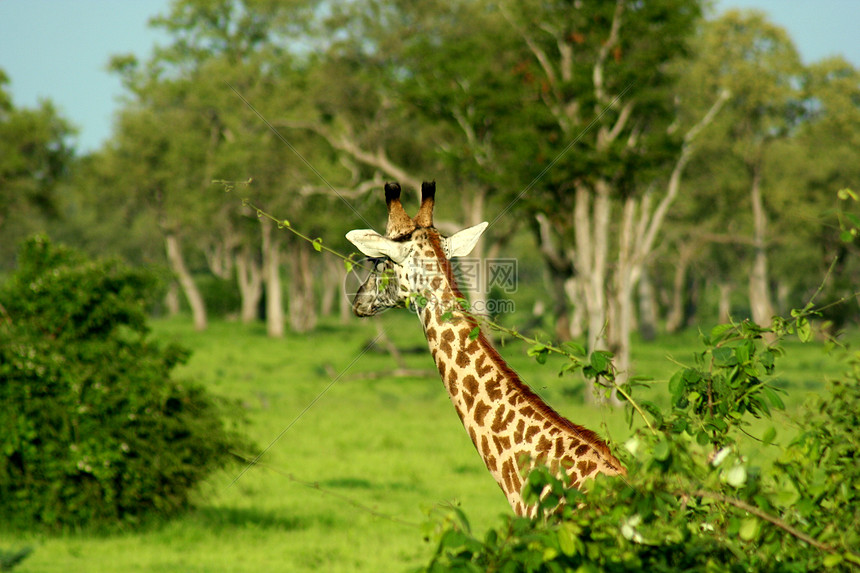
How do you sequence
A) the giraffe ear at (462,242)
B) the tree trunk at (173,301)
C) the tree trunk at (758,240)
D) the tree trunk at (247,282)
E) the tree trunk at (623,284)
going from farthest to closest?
the tree trunk at (173,301)
the tree trunk at (247,282)
the tree trunk at (758,240)
the tree trunk at (623,284)
the giraffe ear at (462,242)

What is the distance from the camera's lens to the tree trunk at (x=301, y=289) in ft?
155

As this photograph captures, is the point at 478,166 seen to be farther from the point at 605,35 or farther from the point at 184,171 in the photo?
the point at 184,171

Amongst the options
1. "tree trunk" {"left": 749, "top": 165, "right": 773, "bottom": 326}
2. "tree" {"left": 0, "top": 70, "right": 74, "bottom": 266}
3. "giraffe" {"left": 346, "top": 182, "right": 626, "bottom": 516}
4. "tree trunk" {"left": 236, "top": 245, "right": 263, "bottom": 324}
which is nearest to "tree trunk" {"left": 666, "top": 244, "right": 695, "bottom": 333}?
"tree trunk" {"left": 749, "top": 165, "right": 773, "bottom": 326}

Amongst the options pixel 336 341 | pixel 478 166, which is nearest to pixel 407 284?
pixel 478 166

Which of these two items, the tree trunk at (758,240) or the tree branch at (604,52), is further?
the tree trunk at (758,240)

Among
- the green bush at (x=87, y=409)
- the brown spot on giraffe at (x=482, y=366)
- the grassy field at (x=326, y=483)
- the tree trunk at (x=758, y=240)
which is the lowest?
the grassy field at (x=326, y=483)

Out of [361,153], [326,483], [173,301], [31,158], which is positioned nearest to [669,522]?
[326,483]

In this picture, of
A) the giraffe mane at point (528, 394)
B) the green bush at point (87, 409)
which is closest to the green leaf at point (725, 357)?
the giraffe mane at point (528, 394)

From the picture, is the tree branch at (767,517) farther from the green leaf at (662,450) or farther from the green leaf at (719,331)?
the green leaf at (719,331)

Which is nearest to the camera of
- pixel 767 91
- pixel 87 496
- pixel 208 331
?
pixel 87 496

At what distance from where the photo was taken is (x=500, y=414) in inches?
178

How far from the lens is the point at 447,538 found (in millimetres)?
2656

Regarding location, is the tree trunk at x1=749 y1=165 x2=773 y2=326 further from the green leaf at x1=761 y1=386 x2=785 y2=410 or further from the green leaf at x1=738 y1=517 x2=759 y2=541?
the green leaf at x1=738 y1=517 x2=759 y2=541

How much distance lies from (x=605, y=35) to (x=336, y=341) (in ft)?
82.8
